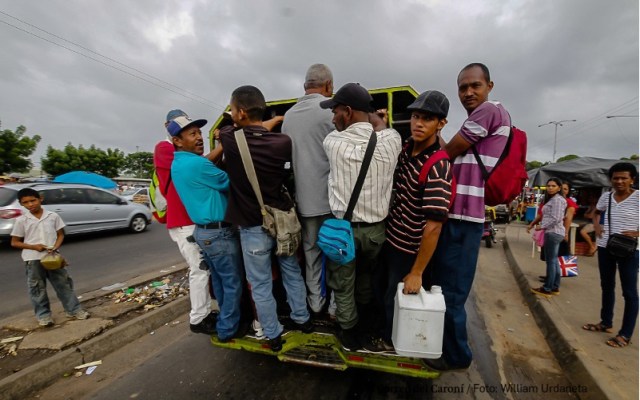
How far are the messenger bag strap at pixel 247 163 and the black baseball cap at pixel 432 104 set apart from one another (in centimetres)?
114

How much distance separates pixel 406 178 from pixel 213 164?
1.47 m

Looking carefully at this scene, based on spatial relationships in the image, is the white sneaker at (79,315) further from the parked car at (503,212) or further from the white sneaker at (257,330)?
the parked car at (503,212)

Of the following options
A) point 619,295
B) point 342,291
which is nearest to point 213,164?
point 342,291

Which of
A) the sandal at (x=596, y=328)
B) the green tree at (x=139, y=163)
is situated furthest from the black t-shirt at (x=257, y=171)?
the green tree at (x=139, y=163)

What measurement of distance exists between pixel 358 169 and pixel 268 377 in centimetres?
209

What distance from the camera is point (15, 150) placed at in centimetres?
1567

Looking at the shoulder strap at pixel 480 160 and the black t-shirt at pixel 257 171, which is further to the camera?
the black t-shirt at pixel 257 171

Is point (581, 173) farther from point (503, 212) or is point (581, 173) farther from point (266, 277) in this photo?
point (266, 277)

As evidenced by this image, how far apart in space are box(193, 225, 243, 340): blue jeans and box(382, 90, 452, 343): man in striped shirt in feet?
3.99

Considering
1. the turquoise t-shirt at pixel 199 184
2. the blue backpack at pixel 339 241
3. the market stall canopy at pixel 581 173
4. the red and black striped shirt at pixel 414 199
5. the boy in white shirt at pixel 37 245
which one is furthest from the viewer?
the market stall canopy at pixel 581 173

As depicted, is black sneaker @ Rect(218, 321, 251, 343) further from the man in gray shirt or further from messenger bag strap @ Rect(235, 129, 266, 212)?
messenger bag strap @ Rect(235, 129, 266, 212)

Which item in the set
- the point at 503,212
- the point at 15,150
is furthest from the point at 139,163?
the point at 503,212

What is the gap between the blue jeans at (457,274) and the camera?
203 cm

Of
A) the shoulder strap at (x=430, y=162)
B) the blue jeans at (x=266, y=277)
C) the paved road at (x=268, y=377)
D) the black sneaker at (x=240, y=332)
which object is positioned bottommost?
the paved road at (x=268, y=377)
